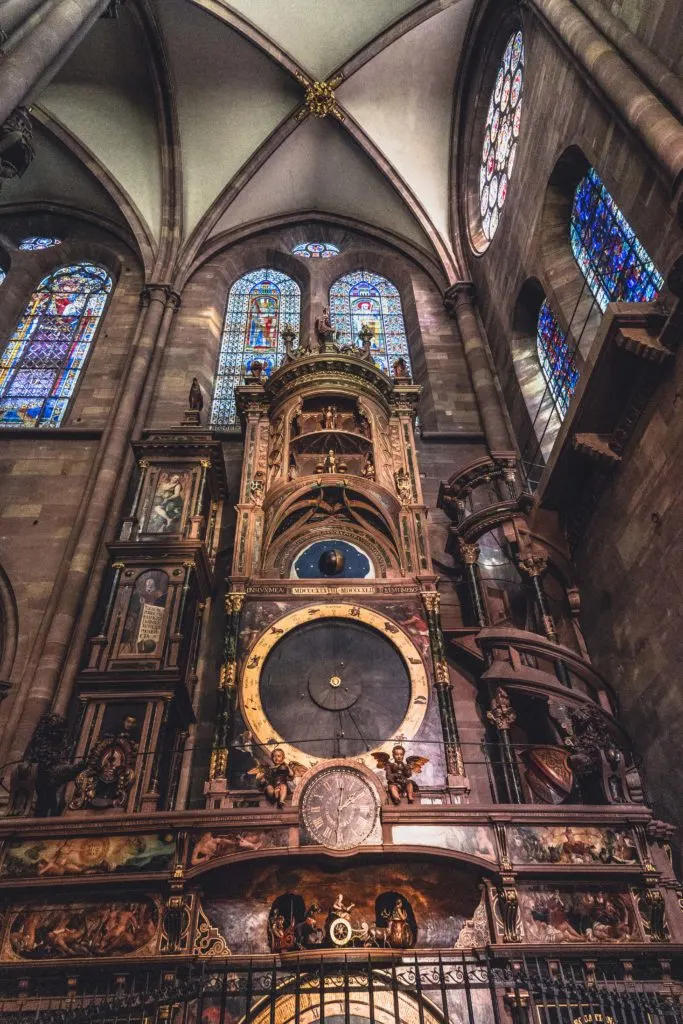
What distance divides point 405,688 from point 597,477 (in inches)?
139

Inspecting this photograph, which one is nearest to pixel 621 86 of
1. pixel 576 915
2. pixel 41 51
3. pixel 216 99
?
pixel 41 51

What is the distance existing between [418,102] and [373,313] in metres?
4.71

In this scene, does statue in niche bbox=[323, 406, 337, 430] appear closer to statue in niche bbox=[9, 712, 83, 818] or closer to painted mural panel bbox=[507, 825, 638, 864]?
statue in niche bbox=[9, 712, 83, 818]

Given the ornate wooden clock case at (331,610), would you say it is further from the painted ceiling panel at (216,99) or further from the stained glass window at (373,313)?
the painted ceiling panel at (216,99)

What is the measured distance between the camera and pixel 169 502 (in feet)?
29.2

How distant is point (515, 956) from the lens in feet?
Result: 16.9

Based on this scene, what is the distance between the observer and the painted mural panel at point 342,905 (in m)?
5.39

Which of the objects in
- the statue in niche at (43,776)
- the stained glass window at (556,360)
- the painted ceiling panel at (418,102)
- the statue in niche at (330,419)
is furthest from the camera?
the painted ceiling panel at (418,102)

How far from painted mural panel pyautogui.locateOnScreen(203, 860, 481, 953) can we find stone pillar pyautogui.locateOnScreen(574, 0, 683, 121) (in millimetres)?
7414

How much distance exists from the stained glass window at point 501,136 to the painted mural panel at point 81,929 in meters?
12.4

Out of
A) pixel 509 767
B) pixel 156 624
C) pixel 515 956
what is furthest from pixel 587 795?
pixel 156 624

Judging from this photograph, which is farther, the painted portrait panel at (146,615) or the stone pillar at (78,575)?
the stone pillar at (78,575)

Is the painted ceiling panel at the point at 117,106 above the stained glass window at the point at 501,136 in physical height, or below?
above

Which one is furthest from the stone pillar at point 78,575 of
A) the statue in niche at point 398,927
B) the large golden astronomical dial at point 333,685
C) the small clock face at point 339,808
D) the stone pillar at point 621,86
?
the stone pillar at point 621,86
